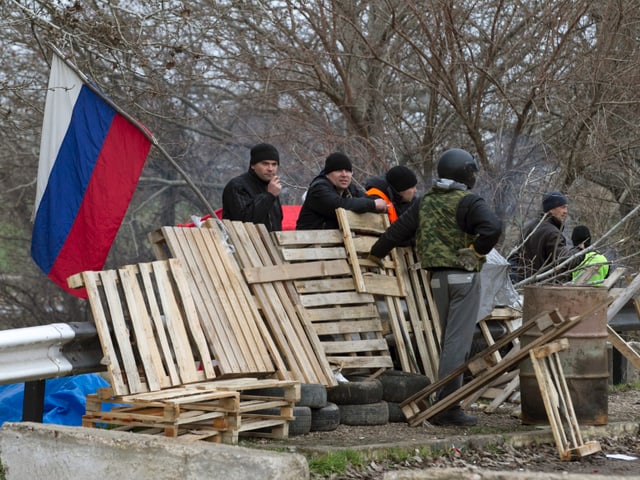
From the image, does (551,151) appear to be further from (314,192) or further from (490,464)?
(490,464)

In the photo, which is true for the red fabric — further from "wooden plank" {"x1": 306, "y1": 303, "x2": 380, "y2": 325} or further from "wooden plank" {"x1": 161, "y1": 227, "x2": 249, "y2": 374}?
"wooden plank" {"x1": 161, "y1": 227, "x2": 249, "y2": 374}

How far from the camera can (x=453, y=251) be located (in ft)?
26.1

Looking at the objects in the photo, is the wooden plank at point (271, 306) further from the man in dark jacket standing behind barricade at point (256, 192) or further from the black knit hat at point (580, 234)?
the black knit hat at point (580, 234)

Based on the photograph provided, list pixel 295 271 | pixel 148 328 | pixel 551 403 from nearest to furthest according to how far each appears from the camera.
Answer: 1. pixel 551 403
2. pixel 148 328
3. pixel 295 271

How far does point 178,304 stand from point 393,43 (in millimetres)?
8426

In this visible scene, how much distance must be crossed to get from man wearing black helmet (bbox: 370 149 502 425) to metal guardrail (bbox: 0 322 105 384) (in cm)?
276

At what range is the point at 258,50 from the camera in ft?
52.9

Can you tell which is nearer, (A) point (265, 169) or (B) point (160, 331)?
(B) point (160, 331)

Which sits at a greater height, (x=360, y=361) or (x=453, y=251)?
(x=453, y=251)

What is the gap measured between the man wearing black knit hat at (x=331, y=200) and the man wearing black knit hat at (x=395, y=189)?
15.2 inches

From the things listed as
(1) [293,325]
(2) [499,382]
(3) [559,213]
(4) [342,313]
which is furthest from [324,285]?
(3) [559,213]

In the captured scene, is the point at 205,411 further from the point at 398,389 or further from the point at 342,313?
the point at 342,313

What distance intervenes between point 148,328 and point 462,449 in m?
2.32

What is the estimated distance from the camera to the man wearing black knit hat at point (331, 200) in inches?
341
